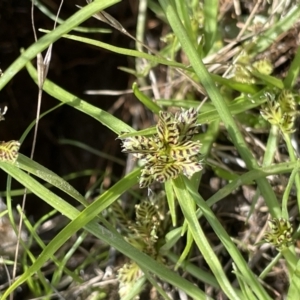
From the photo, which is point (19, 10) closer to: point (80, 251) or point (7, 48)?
point (7, 48)

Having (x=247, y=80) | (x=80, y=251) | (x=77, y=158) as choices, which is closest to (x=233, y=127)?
(x=247, y=80)

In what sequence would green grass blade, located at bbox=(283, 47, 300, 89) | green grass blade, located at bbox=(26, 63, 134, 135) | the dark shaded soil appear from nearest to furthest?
green grass blade, located at bbox=(26, 63, 134, 135), green grass blade, located at bbox=(283, 47, 300, 89), the dark shaded soil

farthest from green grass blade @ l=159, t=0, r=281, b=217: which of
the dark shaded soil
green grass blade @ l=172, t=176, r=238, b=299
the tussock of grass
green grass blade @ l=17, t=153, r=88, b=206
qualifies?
the dark shaded soil

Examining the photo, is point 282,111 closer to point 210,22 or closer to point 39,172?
point 210,22

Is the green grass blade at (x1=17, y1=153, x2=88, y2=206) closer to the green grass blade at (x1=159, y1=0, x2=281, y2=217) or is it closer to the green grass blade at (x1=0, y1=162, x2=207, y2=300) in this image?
the green grass blade at (x1=0, y1=162, x2=207, y2=300)

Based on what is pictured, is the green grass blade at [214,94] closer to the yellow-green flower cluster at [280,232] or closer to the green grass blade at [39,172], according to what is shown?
the yellow-green flower cluster at [280,232]

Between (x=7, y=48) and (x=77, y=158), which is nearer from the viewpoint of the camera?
(x=7, y=48)

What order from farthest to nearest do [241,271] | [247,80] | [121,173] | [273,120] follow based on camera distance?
[121,173] < [247,80] < [273,120] < [241,271]
